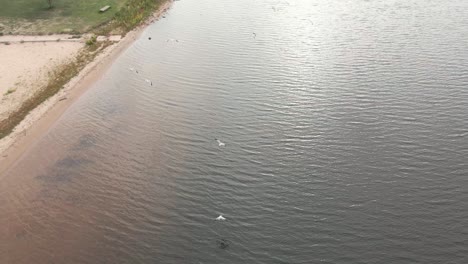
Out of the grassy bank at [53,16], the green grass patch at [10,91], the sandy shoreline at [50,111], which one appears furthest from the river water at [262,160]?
the grassy bank at [53,16]

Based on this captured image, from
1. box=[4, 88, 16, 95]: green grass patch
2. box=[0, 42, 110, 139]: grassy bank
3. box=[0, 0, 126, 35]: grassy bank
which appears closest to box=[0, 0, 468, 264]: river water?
box=[0, 42, 110, 139]: grassy bank

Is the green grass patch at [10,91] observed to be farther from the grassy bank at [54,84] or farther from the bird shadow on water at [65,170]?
the bird shadow on water at [65,170]

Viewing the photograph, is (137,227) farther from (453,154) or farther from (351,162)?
(453,154)

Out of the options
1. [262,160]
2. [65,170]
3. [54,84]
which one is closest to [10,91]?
[54,84]

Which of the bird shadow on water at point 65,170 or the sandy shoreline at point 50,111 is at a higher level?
the sandy shoreline at point 50,111

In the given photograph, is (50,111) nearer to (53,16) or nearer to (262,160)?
(262,160)

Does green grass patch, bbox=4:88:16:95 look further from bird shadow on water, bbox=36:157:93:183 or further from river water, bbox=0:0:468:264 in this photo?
bird shadow on water, bbox=36:157:93:183
